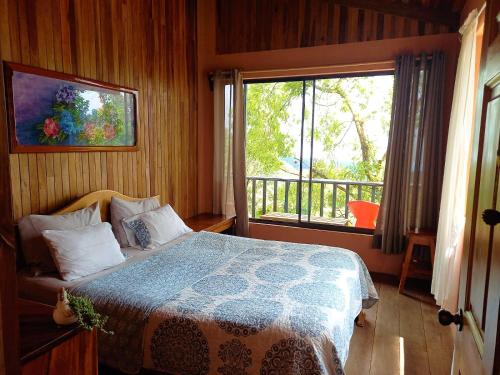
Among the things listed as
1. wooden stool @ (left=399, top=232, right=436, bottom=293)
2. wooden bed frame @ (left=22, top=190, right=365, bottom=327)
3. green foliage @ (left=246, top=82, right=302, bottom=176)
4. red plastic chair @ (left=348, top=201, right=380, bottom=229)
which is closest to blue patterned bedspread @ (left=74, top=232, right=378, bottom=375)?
wooden bed frame @ (left=22, top=190, right=365, bottom=327)

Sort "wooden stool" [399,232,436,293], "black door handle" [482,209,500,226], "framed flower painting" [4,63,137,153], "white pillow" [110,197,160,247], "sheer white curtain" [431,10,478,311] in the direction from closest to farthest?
"black door handle" [482,209,500,226], "framed flower painting" [4,63,137,153], "sheer white curtain" [431,10,478,311], "white pillow" [110,197,160,247], "wooden stool" [399,232,436,293]

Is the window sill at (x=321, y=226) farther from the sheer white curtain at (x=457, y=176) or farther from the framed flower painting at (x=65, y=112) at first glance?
the framed flower painting at (x=65, y=112)

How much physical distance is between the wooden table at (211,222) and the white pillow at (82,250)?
1.27 m

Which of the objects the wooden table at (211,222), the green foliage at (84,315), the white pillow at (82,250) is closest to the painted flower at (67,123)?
the white pillow at (82,250)

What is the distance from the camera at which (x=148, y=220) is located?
3.03m

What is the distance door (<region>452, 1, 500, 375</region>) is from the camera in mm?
790

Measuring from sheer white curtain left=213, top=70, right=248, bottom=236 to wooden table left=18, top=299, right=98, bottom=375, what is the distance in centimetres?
296

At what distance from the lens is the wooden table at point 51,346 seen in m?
1.12

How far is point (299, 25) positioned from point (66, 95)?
2580 mm

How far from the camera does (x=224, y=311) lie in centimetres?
180

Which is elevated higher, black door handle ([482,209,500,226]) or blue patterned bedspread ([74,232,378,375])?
black door handle ([482,209,500,226])

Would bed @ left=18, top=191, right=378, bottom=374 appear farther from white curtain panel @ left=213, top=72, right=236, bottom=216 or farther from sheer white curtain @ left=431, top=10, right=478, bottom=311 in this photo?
white curtain panel @ left=213, top=72, right=236, bottom=216

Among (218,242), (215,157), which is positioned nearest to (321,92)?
(215,157)

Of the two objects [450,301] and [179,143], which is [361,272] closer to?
[450,301]
